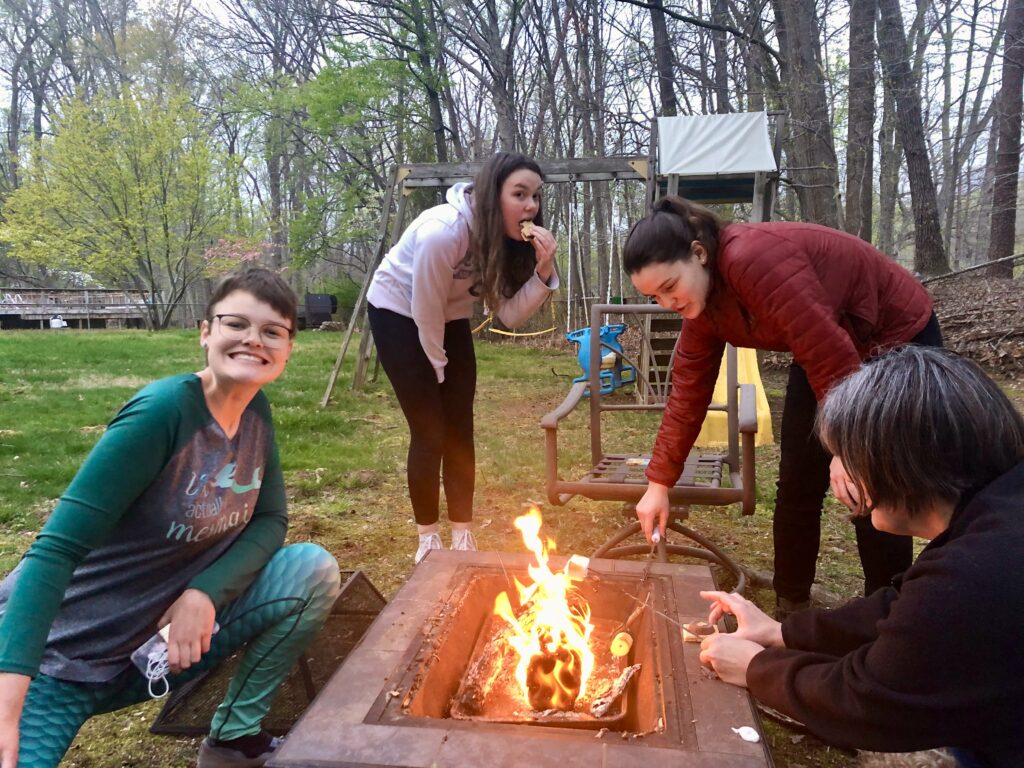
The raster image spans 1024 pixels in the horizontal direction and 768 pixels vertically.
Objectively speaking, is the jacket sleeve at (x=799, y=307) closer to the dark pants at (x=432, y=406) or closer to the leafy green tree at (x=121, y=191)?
the dark pants at (x=432, y=406)

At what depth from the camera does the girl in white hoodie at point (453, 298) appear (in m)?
2.66

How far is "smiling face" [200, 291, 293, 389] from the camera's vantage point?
65.1 inches

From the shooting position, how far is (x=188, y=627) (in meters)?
A: 1.54

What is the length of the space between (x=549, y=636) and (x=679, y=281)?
1.03 m

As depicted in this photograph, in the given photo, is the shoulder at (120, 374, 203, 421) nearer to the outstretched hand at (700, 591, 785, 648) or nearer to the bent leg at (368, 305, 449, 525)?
Answer: the bent leg at (368, 305, 449, 525)

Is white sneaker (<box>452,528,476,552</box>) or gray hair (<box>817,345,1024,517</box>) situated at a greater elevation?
gray hair (<box>817,345,1024,517</box>)

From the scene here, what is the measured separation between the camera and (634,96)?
15.2 metres

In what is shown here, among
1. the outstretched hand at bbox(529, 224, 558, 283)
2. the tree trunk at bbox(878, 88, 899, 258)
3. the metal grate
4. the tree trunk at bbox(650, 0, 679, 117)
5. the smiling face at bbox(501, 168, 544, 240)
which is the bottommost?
the metal grate

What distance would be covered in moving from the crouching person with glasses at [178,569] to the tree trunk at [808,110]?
10.9 m

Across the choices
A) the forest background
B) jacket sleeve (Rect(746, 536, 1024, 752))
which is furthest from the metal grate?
the forest background

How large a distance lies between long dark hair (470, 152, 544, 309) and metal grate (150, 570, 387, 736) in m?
1.22

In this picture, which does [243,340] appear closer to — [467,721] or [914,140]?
[467,721]

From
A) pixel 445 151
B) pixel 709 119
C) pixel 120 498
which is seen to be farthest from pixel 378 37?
pixel 120 498

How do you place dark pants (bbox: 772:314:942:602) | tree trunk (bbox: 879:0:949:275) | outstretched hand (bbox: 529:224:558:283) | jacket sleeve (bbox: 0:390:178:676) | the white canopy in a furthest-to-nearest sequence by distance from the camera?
tree trunk (bbox: 879:0:949:275) < the white canopy < outstretched hand (bbox: 529:224:558:283) < dark pants (bbox: 772:314:942:602) < jacket sleeve (bbox: 0:390:178:676)
